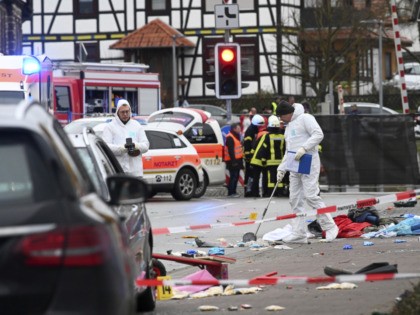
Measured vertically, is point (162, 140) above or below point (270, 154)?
above

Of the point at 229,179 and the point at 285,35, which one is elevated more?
the point at 285,35

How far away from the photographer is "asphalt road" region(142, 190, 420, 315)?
10094mm

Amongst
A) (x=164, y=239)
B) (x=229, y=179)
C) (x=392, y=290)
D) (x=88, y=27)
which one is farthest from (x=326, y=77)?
(x=392, y=290)

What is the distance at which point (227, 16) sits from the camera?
80.2 ft

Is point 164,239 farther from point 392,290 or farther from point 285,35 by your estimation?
point 285,35

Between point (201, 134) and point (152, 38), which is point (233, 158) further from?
point (152, 38)

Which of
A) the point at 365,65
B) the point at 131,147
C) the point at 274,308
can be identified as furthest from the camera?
the point at 365,65

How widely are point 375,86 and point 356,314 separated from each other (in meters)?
57.0

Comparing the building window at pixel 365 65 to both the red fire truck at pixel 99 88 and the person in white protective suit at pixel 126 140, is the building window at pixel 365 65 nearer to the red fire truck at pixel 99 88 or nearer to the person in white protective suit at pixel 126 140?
the red fire truck at pixel 99 88

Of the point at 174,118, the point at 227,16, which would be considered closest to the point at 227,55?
the point at 227,16

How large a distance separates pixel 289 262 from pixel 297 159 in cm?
241

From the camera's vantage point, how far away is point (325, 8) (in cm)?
6181

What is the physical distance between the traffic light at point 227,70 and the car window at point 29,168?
58.1 feet

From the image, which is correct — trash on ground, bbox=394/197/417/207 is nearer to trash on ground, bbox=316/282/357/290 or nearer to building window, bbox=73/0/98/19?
trash on ground, bbox=316/282/357/290
